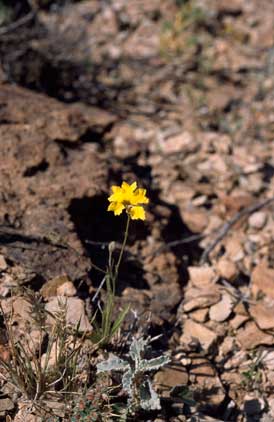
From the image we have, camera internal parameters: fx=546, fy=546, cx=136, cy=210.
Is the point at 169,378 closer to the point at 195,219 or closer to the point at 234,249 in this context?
the point at 234,249

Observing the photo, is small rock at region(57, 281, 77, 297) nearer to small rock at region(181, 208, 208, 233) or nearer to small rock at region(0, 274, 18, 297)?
small rock at region(0, 274, 18, 297)

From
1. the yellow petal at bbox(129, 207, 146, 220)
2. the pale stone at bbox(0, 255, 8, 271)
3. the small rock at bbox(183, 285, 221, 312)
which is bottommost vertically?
the small rock at bbox(183, 285, 221, 312)

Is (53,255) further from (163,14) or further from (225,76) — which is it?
(163,14)

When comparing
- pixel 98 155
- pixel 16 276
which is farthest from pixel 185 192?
pixel 16 276

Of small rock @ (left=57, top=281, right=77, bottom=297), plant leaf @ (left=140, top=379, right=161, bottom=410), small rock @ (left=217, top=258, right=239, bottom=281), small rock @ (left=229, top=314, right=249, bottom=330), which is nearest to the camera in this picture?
plant leaf @ (left=140, top=379, right=161, bottom=410)

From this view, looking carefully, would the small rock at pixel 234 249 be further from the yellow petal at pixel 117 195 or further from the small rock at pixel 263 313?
the yellow petal at pixel 117 195

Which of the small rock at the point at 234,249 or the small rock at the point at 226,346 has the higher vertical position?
the small rock at the point at 234,249

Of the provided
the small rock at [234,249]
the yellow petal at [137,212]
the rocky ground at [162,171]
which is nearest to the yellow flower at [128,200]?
the yellow petal at [137,212]

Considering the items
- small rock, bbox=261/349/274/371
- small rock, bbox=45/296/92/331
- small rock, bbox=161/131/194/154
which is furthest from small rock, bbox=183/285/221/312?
small rock, bbox=161/131/194/154
